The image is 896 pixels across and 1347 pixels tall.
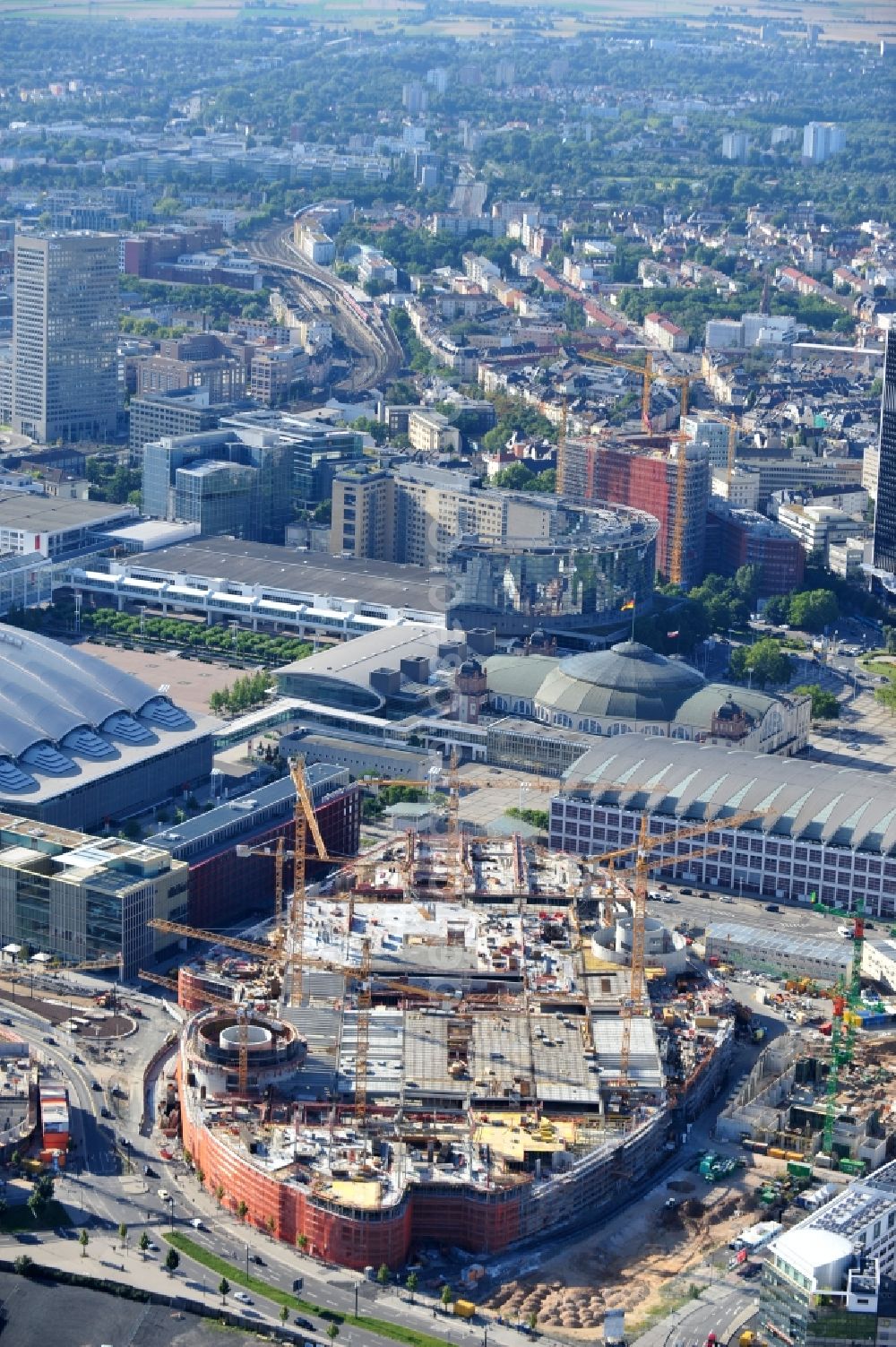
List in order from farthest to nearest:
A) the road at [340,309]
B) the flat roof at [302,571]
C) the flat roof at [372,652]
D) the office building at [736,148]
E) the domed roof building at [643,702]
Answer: the office building at [736,148] → the road at [340,309] → the flat roof at [302,571] → the flat roof at [372,652] → the domed roof building at [643,702]

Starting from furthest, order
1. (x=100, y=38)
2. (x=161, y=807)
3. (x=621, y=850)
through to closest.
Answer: (x=100, y=38)
(x=161, y=807)
(x=621, y=850)

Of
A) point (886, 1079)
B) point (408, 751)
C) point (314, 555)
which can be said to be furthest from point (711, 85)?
point (886, 1079)

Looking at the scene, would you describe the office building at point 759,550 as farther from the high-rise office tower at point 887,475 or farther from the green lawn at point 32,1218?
the green lawn at point 32,1218

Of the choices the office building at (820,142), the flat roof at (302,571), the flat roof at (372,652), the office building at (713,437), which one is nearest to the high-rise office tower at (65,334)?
the flat roof at (302,571)

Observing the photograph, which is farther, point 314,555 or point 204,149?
point 204,149

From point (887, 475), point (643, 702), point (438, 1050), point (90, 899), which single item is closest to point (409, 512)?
point (887, 475)

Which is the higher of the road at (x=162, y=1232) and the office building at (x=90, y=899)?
the office building at (x=90, y=899)

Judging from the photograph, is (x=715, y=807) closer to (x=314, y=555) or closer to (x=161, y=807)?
(x=161, y=807)

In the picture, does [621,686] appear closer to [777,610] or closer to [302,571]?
[302,571]
